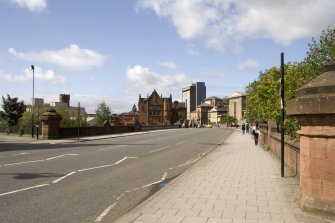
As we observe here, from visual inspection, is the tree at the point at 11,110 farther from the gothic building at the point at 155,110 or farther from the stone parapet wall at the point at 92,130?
the gothic building at the point at 155,110

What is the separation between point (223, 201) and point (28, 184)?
18.7ft

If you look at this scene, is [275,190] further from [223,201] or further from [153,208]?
[153,208]

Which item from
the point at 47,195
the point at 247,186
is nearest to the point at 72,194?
the point at 47,195

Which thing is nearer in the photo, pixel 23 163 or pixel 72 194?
pixel 72 194

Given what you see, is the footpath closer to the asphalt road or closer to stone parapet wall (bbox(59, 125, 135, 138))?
the asphalt road

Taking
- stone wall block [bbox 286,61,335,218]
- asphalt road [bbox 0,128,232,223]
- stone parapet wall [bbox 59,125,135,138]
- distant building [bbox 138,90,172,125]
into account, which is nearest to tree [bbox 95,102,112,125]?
stone parapet wall [bbox 59,125,135,138]

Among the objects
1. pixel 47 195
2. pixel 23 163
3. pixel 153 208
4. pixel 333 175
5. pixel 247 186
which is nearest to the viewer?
pixel 333 175

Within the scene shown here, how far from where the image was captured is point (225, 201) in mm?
8227

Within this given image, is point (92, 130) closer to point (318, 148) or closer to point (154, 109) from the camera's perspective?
point (318, 148)

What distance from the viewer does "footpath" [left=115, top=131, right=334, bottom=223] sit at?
6.73 m

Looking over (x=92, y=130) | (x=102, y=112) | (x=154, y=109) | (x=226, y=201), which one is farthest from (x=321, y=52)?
(x=154, y=109)

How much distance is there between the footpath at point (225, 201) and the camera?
6730mm

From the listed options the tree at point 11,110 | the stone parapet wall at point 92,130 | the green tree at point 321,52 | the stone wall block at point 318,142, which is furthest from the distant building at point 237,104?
the stone wall block at point 318,142

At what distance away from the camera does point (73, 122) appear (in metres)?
63.4
